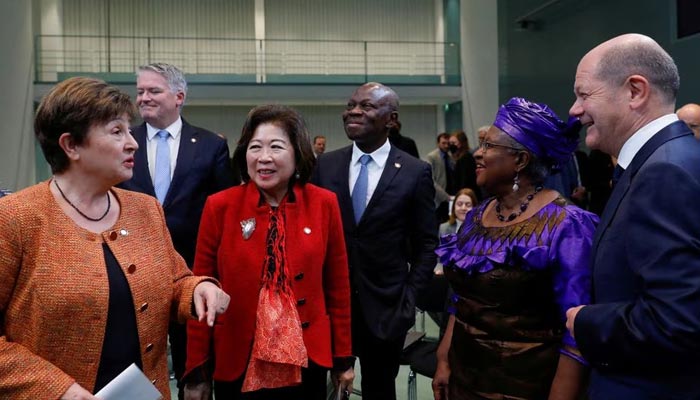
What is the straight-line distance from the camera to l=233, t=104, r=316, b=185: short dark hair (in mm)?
2494

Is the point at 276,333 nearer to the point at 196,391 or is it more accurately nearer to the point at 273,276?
the point at 273,276

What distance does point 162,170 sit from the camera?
11.2ft

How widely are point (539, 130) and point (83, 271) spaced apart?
Answer: 144cm

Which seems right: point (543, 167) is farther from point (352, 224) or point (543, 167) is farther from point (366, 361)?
point (366, 361)

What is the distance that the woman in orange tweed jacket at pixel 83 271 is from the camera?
1.76 m

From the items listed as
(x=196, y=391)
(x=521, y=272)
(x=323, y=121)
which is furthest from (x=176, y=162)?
(x=323, y=121)

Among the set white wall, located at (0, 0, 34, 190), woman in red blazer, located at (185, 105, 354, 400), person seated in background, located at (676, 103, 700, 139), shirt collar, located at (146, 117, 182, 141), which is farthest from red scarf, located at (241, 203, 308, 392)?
white wall, located at (0, 0, 34, 190)

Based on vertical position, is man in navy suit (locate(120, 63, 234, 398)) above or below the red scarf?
above

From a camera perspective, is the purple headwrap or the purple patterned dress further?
the purple headwrap

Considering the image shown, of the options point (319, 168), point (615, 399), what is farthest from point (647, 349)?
point (319, 168)

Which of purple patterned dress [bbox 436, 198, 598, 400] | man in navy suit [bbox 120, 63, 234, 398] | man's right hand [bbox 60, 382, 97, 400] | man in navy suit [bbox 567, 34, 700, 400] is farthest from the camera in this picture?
man in navy suit [bbox 120, 63, 234, 398]

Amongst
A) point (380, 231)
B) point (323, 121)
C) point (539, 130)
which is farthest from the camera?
point (323, 121)

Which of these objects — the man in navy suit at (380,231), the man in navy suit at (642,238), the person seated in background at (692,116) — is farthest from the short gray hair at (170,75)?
the person seated in background at (692,116)

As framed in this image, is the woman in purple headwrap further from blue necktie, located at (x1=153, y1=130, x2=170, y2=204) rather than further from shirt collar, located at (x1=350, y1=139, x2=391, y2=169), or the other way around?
blue necktie, located at (x1=153, y1=130, x2=170, y2=204)
